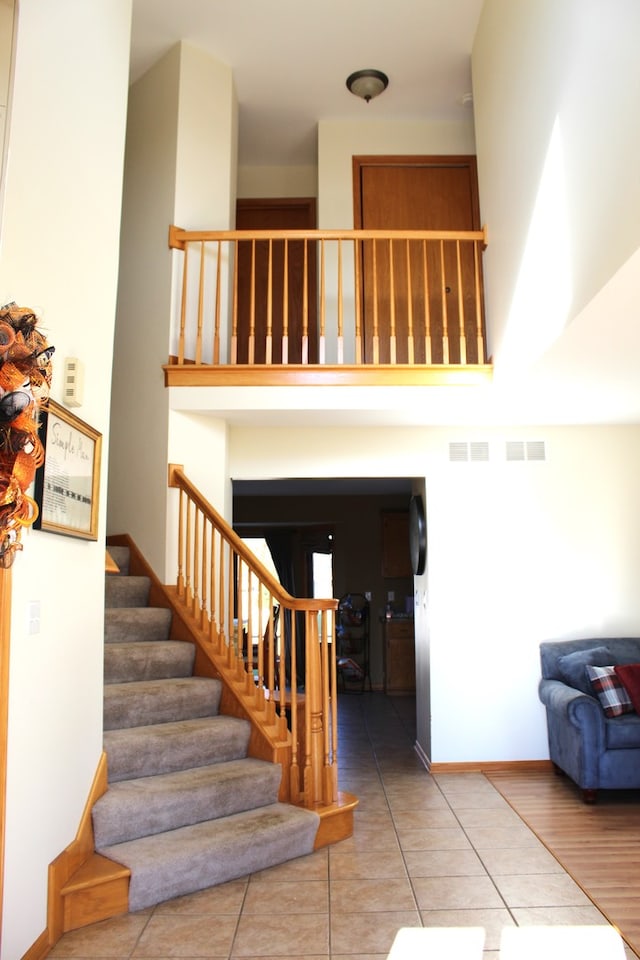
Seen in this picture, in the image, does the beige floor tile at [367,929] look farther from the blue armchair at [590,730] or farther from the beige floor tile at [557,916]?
the blue armchair at [590,730]

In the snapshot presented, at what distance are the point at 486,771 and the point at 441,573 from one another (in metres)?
1.45

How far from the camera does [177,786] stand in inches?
138

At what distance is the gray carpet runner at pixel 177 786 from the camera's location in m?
3.21

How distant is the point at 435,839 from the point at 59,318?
321 centimetres

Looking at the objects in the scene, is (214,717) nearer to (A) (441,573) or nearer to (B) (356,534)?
(A) (441,573)

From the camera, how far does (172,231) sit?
523 centimetres

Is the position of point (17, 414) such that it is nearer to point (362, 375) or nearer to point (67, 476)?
point (67, 476)

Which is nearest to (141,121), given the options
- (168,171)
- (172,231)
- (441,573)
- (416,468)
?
(168,171)

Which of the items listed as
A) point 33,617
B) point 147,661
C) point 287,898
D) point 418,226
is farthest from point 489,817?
point 418,226

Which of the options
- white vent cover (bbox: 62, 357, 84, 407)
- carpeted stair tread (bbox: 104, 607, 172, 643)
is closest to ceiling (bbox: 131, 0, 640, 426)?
carpeted stair tread (bbox: 104, 607, 172, 643)

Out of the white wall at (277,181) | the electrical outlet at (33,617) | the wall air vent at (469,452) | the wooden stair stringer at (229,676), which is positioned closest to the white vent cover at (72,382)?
the electrical outlet at (33,617)

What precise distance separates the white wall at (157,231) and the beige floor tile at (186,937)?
7.86 ft

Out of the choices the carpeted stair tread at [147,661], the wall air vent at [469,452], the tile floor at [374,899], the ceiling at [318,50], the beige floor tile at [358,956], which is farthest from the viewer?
the wall air vent at [469,452]

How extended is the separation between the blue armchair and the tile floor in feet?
1.83
